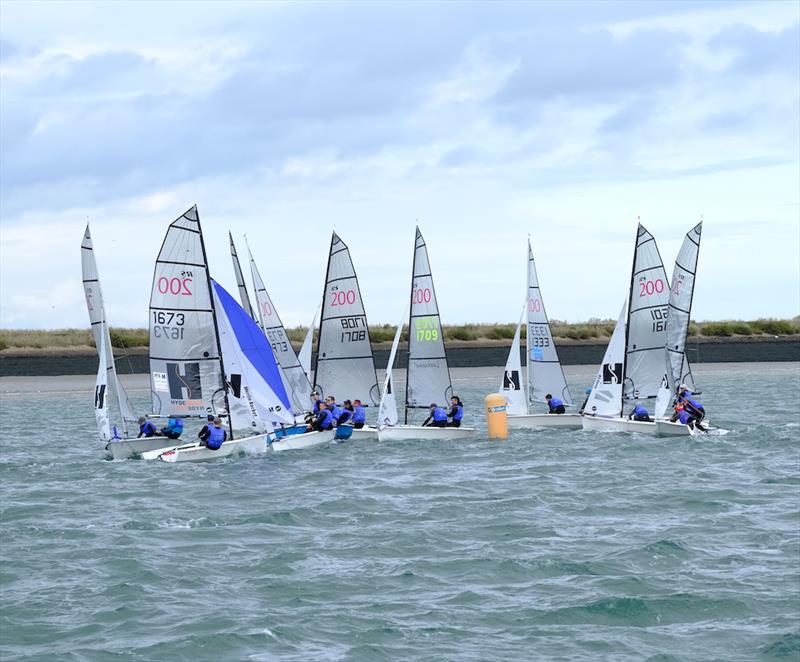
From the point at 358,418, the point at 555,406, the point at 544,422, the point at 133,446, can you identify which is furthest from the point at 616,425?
the point at 133,446

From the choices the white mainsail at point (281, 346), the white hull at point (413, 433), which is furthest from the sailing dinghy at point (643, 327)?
the white mainsail at point (281, 346)

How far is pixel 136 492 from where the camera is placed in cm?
2230

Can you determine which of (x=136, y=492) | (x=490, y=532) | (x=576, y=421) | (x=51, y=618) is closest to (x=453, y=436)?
(x=576, y=421)

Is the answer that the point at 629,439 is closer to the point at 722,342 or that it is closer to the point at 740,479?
the point at 740,479

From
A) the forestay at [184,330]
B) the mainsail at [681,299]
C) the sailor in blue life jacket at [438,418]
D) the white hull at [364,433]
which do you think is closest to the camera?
the forestay at [184,330]

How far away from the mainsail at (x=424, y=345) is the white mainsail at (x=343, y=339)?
4.15 feet

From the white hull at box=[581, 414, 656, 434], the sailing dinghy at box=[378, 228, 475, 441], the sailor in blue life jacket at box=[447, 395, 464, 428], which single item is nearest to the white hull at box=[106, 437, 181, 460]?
the sailor in blue life jacket at box=[447, 395, 464, 428]

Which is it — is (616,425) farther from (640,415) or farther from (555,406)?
(555,406)

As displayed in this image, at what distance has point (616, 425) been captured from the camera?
30.9m

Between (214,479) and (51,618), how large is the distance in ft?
35.3

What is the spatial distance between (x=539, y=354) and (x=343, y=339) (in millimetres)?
5418

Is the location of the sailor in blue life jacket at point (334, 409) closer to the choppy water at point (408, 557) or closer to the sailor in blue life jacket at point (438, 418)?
the sailor in blue life jacket at point (438, 418)

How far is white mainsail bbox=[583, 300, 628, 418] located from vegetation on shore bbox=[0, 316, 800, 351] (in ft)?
90.3

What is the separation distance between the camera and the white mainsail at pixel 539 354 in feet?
109
